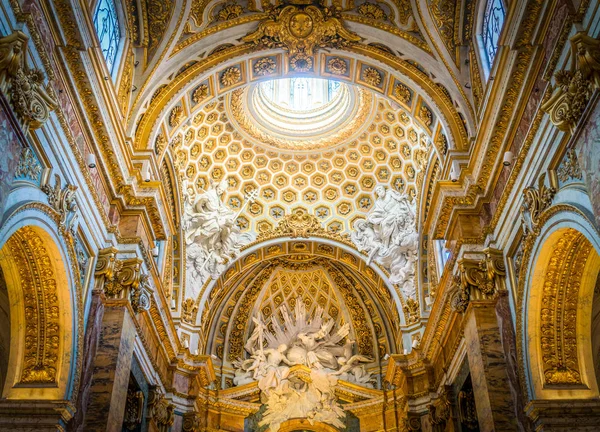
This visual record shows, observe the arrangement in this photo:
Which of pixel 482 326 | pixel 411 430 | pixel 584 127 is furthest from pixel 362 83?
pixel 411 430

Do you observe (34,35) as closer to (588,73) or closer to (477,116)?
(588,73)

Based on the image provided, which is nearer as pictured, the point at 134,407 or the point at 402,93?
the point at 134,407

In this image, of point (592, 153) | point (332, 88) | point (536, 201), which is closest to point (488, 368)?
point (536, 201)

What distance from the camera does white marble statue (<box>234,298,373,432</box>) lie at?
21609 mm

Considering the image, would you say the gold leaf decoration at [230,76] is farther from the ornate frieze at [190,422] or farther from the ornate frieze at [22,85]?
the ornate frieze at [190,422]

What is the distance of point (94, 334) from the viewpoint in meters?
11.7

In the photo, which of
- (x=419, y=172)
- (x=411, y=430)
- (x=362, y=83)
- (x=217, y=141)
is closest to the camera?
(x=362, y=83)

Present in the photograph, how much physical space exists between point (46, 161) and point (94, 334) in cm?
334

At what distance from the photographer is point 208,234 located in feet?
68.7

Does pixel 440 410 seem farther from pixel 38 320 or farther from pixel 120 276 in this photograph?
pixel 38 320

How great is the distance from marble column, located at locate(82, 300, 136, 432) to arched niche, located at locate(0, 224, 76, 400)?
2.24ft

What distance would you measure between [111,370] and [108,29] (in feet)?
22.4

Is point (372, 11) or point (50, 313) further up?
point (372, 11)

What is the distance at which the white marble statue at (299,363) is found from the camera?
21609mm
